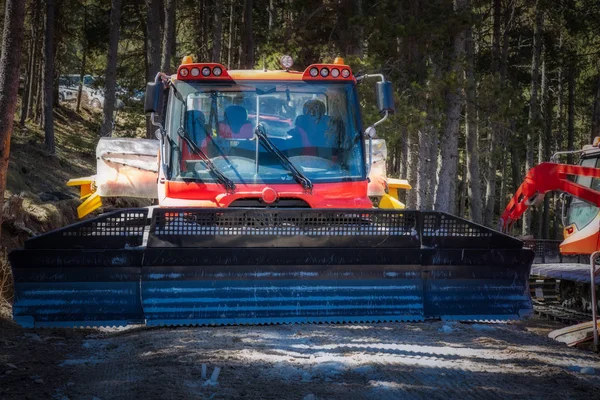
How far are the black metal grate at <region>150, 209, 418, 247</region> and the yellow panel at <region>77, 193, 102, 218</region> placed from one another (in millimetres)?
5357

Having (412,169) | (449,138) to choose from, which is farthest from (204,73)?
(412,169)

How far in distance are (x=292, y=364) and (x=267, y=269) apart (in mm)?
996

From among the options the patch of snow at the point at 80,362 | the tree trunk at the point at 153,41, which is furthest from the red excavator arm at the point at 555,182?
the tree trunk at the point at 153,41

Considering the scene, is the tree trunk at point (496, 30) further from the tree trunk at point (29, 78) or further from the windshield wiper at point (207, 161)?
the windshield wiper at point (207, 161)

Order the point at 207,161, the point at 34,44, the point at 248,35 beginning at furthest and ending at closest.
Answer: the point at 34,44
the point at 248,35
the point at 207,161

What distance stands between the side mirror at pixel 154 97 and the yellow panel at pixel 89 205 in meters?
3.89

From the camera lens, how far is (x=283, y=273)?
7.51m

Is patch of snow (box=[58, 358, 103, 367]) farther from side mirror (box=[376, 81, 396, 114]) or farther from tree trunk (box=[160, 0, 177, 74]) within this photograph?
tree trunk (box=[160, 0, 177, 74])

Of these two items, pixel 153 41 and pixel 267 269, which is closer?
pixel 267 269

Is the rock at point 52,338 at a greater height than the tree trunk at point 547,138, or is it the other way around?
the tree trunk at point 547,138

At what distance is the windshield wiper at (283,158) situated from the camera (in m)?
9.14

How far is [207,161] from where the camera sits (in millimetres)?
9281

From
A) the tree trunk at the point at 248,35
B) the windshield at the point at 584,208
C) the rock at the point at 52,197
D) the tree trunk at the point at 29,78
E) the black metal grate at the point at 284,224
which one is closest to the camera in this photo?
the black metal grate at the point at 284,224

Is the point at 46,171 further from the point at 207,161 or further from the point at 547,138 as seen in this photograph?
the point at 547,138
